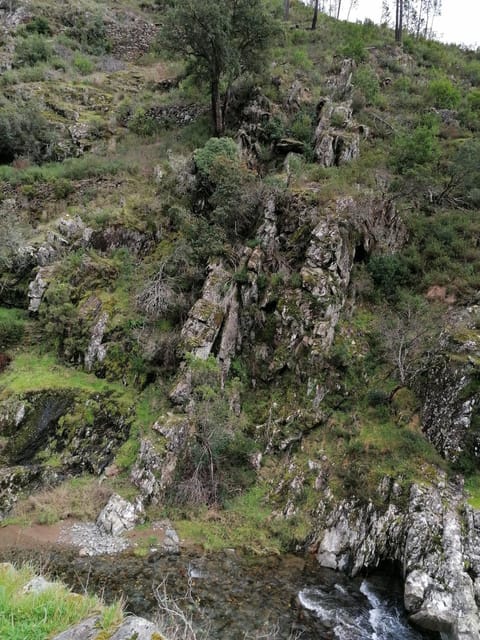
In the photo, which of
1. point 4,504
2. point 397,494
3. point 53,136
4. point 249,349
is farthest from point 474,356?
point 53,136

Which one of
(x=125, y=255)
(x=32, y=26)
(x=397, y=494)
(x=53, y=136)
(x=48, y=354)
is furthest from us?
(x=32, y=26)

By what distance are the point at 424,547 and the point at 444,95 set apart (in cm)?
2884

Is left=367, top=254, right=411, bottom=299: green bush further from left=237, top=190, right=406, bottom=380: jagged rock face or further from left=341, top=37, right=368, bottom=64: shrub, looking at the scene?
left=341, top=37, right=368, bottom=64: shrub

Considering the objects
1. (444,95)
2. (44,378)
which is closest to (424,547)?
(44,378)

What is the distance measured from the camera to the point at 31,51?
111ft

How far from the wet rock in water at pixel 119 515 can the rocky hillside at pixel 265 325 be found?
1.03 ft

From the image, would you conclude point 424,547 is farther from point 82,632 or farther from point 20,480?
point 20,480

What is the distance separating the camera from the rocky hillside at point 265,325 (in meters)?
12.4

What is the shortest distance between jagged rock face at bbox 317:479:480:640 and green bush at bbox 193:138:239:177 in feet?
53.7

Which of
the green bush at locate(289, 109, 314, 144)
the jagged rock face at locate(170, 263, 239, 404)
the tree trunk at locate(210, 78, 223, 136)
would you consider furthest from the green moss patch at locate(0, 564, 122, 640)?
the tree trunk at locate(210, 78, 223, 136)

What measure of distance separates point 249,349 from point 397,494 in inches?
313

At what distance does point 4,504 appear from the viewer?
1248cm

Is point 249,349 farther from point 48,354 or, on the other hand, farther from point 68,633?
point 68,633

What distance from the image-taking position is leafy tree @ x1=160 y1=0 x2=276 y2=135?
21859 millimetres
